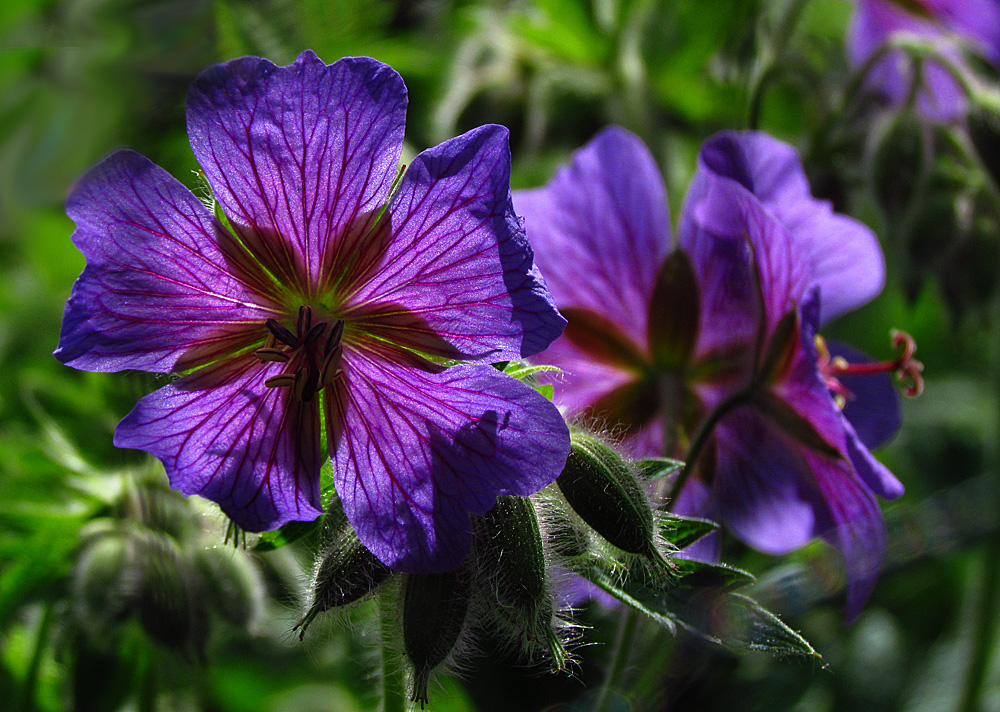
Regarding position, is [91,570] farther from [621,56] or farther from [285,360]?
[621,56]

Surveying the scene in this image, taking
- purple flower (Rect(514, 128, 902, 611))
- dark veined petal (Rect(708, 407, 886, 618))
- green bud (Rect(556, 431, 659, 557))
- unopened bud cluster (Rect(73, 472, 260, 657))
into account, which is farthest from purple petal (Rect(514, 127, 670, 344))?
unopened bud cluster (Rect(73, 472, 260, 657))

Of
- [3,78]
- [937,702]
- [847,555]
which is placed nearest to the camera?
[847,555]

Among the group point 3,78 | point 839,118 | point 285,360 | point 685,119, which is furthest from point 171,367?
point 685,119

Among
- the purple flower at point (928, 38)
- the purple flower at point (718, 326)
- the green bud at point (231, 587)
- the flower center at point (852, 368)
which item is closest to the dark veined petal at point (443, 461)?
the purple flower at point (718, 326)

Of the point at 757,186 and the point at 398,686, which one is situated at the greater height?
the point at 757,186

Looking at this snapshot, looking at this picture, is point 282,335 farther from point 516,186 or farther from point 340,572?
point 516,186

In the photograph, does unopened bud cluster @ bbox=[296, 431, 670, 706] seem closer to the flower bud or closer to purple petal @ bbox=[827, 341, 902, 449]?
the flower bud

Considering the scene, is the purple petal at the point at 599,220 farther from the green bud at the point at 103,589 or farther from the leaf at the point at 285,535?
the green bud at the point at 103,589
